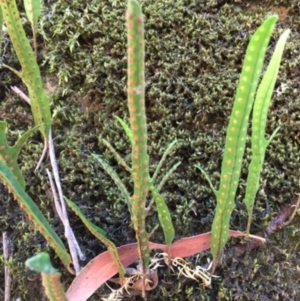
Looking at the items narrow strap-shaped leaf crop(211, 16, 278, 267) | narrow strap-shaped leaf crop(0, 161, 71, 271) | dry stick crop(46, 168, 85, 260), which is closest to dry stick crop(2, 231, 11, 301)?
dry stick crop(46, 168, 85, 260)

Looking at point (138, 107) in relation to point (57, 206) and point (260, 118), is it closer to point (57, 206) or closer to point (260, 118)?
point (260, 118)

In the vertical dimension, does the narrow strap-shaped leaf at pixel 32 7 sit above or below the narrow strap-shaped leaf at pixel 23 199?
above

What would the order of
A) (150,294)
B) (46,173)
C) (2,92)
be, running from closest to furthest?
(150,294), (46,173), (2,92)

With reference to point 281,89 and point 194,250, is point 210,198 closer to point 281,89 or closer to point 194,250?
point 194,250

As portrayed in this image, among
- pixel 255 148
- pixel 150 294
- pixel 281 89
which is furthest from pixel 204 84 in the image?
pixel 150 294

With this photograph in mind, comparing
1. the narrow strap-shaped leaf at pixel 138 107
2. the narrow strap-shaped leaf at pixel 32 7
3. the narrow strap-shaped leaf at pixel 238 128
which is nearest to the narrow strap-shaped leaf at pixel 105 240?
the narrow strap-shaped leaf at pixel 138 107

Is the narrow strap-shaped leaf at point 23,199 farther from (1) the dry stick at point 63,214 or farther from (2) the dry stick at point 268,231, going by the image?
(2) the dry stick at point 268,231

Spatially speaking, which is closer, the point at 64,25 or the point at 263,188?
the point at 263,188
